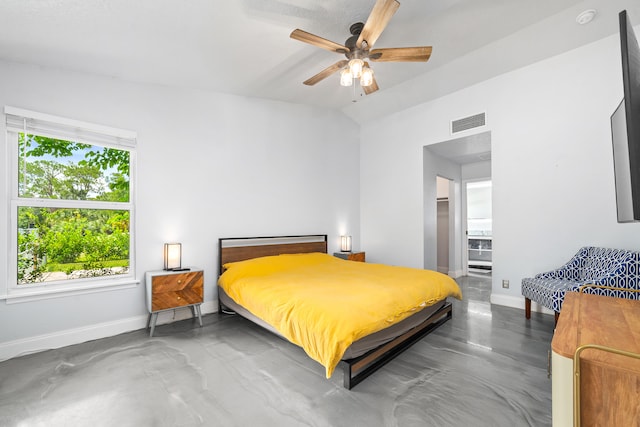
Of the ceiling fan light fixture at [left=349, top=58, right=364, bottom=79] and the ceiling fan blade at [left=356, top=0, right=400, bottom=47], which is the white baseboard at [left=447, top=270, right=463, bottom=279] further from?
the ceiling fan blade at [left=356, top=0, right=400, bottom=47]

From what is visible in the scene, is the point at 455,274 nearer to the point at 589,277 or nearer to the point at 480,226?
the point at 480,226

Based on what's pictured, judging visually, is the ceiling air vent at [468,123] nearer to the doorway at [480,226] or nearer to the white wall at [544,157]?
the white wall at [544,157]

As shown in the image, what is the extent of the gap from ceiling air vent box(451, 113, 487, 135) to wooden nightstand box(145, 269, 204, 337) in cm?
419

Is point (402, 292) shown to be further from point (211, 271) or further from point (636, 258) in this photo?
point (211, 271)

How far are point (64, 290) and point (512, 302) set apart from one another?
5.27 meters

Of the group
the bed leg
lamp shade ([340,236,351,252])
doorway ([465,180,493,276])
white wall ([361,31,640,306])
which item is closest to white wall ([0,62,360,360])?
lamp shade ([340,236,351,252])

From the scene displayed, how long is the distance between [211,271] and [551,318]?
4.30 metres

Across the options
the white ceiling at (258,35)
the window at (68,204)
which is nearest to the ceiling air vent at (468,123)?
the white ceiling at (258,35)

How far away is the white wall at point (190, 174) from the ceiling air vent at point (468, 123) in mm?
1938

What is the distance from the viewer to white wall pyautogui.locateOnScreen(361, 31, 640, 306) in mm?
3232

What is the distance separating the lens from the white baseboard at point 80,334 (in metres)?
2.56

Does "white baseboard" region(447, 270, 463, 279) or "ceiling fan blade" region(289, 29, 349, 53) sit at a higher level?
"ceiling fan blade" region(289, 29, 349, 53)

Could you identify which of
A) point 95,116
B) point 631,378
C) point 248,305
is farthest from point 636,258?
point 95,116

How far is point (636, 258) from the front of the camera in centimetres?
260
